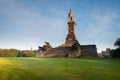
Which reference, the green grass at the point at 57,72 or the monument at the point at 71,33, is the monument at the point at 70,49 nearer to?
the monument at the point at 71,33

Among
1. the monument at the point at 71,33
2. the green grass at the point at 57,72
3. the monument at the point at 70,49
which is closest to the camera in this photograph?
the green grass at the point at 57,72

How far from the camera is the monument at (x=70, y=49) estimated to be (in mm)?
60562

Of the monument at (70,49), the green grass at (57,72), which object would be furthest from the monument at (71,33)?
the green grass at (57,72)

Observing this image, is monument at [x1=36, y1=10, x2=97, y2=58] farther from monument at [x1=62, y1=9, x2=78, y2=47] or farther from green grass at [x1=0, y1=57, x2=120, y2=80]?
green grass at [x1=0, y1=57, x2=120, y2=80]

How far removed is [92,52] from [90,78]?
5062cm

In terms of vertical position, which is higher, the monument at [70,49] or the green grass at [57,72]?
the monument at [70,49]

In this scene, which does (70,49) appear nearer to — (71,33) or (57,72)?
(71,33)

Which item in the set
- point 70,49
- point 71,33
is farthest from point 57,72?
point 71,33

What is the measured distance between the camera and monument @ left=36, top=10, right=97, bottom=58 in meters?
60.6

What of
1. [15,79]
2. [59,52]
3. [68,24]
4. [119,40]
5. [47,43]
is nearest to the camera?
[15,79]

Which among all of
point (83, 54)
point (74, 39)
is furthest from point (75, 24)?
point (83, 54)

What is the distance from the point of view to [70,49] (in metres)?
62.0

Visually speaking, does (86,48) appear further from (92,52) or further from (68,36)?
(68,36)

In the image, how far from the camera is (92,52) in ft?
204
